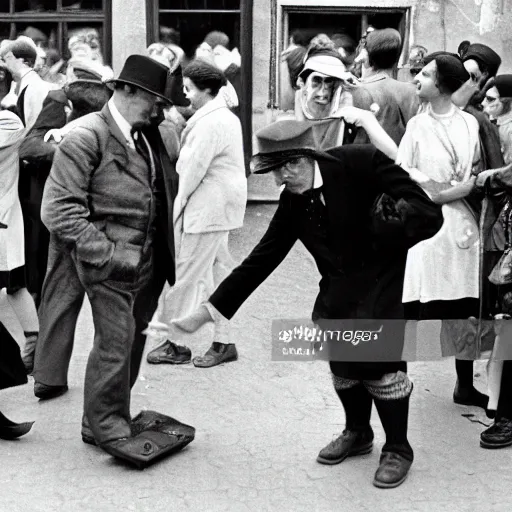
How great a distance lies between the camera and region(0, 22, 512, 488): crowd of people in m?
5.17

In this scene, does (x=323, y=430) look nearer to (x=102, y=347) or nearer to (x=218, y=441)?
(x=218, y=441)

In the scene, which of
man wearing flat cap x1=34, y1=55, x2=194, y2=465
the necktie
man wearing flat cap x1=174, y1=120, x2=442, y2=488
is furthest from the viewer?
the necktie

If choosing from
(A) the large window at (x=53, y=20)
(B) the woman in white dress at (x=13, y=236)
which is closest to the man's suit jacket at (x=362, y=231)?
(B) the woman in white dress at (x=13, y=236)

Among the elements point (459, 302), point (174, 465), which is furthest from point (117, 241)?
point (459, 302)

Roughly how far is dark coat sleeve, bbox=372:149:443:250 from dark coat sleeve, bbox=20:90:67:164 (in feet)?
9.49

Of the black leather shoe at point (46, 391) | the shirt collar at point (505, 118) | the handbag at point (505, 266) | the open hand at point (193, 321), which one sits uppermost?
the shirt collar at point (505, 118)

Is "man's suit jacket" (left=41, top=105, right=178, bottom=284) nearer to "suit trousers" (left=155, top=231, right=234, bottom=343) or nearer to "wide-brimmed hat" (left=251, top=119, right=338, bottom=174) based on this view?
"wide-brimmed hat" (left=251, top=119, right=338, bottom=174)

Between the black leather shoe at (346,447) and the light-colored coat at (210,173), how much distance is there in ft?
6.95

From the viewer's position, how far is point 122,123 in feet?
18.3

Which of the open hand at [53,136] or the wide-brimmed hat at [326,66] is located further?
the open hand at [53,136]

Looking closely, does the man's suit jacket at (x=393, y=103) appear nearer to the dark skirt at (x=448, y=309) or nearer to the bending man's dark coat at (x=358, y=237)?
the dark skirt at (x=448, y=309)

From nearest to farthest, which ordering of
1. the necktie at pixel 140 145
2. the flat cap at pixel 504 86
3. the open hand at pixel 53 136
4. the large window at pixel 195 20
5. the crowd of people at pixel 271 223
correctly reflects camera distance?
1. the crowd of people at pixel 271 223
2. the necktie at pixel 140 145
3. the flat cap at pixel 504 86
4. the open hand at pixel 53 136
5. the large window at pixel 195 20

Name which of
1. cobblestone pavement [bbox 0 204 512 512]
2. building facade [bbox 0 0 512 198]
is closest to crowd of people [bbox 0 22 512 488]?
cobblestone pavement [bbox 0 204 512 512]

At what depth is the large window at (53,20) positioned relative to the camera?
12.0 metres
